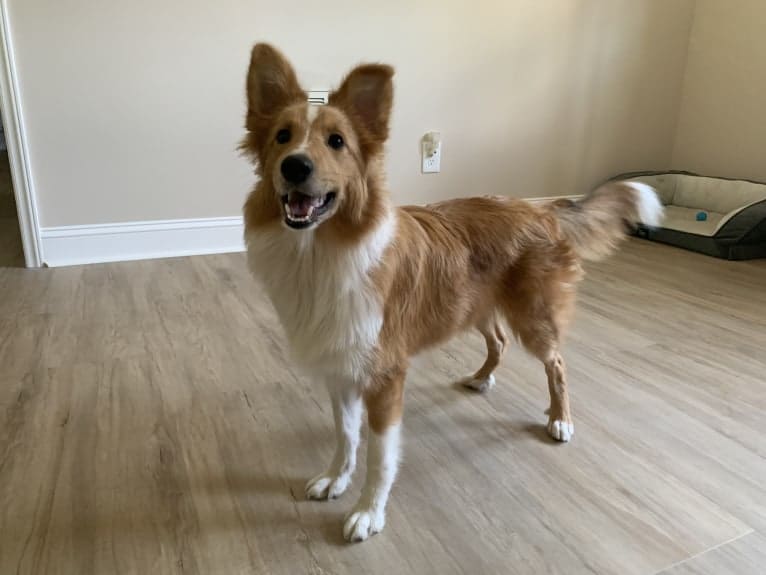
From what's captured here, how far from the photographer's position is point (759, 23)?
4.30 m

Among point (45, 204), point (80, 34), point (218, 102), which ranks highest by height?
point (80, 34)

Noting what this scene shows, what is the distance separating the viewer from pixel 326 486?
Result: 164cm

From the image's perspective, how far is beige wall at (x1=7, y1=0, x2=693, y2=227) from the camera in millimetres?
3299

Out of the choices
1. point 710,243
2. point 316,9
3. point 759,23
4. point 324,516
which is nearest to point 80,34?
point 316,9

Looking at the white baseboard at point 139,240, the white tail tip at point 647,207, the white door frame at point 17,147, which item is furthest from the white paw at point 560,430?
the white door frame at point 17,147

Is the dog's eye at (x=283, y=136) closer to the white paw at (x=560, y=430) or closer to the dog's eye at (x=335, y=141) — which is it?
the dog's eye at (x=335, y=141)

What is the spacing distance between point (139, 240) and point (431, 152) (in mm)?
2020

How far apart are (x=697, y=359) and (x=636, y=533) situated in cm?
121

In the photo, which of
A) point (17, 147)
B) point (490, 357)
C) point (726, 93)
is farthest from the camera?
point (726, 93)

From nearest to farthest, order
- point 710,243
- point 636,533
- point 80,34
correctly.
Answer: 1. point 636,533
2. point 80,34
3. point 710,243

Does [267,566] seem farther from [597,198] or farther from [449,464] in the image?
[597,198]

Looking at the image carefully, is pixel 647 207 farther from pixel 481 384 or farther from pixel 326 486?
pixel 326 486

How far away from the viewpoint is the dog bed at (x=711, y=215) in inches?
149

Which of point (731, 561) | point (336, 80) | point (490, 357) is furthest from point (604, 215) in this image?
point (336, 80)
